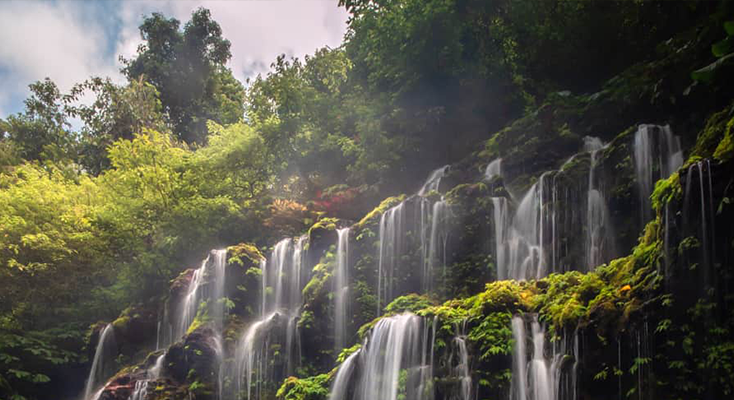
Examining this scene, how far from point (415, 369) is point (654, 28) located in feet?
43.1

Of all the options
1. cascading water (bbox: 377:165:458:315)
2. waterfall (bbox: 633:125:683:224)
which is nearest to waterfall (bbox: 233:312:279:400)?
cascading water (bbox: 377:165:458:315)

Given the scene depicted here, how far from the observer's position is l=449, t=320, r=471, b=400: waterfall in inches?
325

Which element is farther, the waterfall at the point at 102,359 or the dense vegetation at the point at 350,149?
the waterfall at the point at 102,359

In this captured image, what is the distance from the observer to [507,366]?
811 cm

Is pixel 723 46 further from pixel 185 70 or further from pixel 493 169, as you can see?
pixel 185 70

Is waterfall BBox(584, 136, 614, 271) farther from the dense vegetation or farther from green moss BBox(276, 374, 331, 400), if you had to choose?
green moss BBox(276, 374, 331, 400)

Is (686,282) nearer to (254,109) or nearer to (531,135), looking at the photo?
(531,135)

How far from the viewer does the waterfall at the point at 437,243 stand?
40.7ft

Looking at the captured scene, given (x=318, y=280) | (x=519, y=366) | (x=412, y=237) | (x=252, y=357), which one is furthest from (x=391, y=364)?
(x=252, y=357)

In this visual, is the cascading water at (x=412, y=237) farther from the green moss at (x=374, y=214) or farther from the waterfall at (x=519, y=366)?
the waterfall at (x=519, y=366)

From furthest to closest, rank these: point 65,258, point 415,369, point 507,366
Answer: point 65,258
point 415,369
point 507,366

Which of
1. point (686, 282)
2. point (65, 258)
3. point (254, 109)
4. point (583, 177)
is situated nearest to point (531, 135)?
point (583, 177)

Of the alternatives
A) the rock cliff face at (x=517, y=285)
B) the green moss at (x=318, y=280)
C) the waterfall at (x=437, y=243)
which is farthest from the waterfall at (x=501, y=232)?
the green moss at (x=318, y=280)

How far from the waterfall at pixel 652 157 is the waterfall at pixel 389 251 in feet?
18.4
